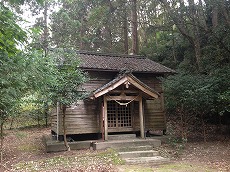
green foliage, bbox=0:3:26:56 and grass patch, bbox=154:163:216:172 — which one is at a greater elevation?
green foliage, bbox=0:3:26:56

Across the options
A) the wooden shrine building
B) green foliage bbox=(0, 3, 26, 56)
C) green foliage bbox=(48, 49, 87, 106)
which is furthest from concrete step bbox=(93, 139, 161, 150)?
green foliage bbox=(0, 3, 26, 56)

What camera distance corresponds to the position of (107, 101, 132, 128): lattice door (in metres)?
14.2

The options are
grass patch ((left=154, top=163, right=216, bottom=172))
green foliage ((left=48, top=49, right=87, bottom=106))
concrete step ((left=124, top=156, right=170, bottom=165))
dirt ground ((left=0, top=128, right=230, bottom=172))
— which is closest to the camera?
grass patch ((left=154, top=163, right=216, bottom=172))

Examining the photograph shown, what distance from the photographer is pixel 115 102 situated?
14.3 meters

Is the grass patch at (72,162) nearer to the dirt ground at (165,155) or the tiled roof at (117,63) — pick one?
the dirt ground at (165,155)

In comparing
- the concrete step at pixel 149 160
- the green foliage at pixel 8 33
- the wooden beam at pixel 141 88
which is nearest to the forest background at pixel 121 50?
the green foliage at pixel 8 33

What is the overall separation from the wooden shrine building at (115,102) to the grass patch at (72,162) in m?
2.53

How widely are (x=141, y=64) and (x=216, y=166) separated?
348 inches

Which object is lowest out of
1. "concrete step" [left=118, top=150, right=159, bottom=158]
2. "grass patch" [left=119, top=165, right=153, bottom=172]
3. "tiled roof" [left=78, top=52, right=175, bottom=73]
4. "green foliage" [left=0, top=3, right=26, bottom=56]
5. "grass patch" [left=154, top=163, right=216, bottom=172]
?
"grass patch" [left=154, top=163, right=216, bottom=172]

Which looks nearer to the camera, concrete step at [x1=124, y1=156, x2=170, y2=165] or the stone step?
concrete step at [x1=124, y1=156, x2=170, y2=165]

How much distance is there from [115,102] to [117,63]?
2.86 m

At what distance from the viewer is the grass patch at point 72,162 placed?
8.63m

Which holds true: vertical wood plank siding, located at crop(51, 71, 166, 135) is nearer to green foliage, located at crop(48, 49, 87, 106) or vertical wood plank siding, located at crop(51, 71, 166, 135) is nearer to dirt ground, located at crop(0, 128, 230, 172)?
green foliage, located at crop(48, 49, 87, 106)

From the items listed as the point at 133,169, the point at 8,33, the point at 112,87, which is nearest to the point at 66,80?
the point at 112,87
